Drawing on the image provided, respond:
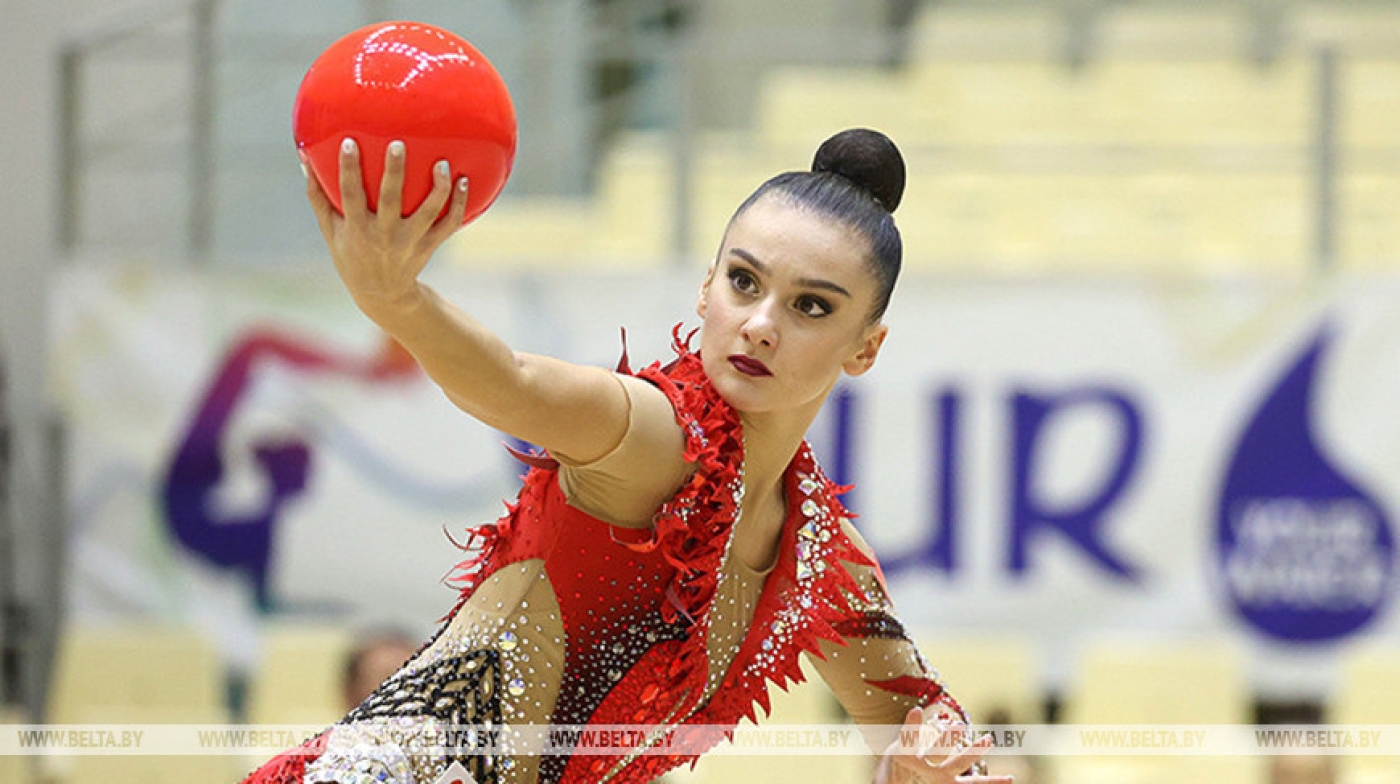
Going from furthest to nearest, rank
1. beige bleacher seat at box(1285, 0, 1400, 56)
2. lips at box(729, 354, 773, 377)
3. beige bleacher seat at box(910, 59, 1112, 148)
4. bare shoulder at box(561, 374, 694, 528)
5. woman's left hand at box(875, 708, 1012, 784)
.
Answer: beige bleacher seat at box(1285, 0, 1400, 56)
beige bleacher seat at box(910, 59, 1112, 148)
woman's left hand at box(875, 708, 1012, 784)
lips at box(729, 354, 773, 377)
bare shoulder at box(561, 374, 694, 528)

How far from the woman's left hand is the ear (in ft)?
1.59

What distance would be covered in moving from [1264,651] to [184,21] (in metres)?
4.68

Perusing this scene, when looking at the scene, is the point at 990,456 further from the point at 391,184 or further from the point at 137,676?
the point at 391,184

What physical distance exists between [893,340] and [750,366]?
3873 millimetres

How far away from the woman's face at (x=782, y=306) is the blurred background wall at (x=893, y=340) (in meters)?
3.19

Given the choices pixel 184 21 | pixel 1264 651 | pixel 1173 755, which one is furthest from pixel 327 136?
pixel 184 21

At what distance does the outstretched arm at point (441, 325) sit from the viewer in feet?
5.09

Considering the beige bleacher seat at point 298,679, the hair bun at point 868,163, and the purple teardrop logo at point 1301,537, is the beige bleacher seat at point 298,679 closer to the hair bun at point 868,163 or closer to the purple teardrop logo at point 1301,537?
the purple teardrop logo at point 1301,537

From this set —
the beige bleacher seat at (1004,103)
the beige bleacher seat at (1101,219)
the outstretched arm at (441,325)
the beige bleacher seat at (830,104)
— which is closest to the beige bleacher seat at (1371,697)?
the beige bleacher seat at (1101,219)

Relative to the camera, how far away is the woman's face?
1.90 metres

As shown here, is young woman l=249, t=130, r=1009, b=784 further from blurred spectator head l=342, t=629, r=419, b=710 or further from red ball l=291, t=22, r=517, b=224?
blurred spectator head l=342, t=629, r=419, b=710

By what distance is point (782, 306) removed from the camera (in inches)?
75.2

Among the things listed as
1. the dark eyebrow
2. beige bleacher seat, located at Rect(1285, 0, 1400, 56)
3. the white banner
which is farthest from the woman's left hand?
beige bleacher seat, located at Rect(1285, 0, 1400, 56)

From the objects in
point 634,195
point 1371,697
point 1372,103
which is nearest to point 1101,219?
point 1372,103
